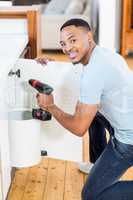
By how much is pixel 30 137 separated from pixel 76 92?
0.31m

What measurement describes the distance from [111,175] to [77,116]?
30 cm

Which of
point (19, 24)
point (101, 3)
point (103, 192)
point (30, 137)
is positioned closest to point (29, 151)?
point (30, 137)

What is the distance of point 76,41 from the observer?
1.55m

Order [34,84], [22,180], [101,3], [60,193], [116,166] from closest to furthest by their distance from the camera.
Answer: [116,166] → [34,84] → [60,193] → [22,180] → [101,3]

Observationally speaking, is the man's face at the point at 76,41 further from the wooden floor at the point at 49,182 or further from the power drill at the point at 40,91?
the wooden floor at the point at 49,182

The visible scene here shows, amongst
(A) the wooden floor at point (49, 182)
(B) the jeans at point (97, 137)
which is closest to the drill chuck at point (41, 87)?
(B) the jeans at point (97, 137)

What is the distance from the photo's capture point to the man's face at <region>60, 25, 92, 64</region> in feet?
5.09

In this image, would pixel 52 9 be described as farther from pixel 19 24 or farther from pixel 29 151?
pixel 29 151

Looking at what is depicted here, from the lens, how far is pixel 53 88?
202 centimetres

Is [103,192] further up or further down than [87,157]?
further up

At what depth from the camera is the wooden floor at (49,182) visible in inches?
84.0

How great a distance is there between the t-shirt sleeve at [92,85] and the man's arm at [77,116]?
28 mm

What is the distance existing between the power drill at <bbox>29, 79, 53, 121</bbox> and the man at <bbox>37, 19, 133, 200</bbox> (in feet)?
0.16

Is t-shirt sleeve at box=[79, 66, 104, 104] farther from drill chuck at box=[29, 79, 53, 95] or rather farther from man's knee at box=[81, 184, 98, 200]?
man's knee at box=[81, 184, 98, 200]
